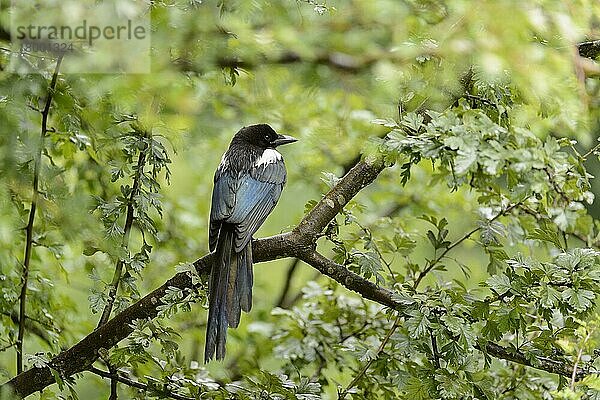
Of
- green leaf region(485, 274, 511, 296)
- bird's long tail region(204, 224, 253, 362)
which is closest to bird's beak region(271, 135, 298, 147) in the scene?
bird's long tail region(204, 224, 253, 362)

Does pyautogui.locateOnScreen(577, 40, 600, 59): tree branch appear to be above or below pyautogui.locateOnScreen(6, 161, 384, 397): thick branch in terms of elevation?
above

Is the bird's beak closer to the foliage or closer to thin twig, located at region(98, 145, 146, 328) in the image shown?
the foliage

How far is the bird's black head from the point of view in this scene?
9.62 feet

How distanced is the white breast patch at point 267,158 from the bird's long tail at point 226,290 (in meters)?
0.40

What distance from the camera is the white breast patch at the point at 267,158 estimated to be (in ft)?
8.87

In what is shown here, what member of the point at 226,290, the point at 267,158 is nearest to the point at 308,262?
the point at 226,290

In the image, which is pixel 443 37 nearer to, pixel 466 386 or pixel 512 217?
pixel 466 386

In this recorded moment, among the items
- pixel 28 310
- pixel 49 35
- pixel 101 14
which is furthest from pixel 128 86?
pixel 28 310

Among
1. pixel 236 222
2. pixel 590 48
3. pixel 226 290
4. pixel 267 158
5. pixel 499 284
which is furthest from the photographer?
pixel 267 158

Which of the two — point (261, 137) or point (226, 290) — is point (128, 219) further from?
point (261, 137)

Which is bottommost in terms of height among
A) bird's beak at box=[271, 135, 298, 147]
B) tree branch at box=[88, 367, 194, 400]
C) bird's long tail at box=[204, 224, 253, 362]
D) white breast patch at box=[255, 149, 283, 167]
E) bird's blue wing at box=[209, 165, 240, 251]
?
tree branch at box=[88, 367, 194, 400]

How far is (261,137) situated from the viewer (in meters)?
2.98

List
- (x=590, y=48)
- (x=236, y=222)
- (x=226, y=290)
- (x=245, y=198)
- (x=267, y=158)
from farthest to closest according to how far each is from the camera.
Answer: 1. (x=267, y=158)
2. (x=245, y=198)
3. (x=236, y=222)
4. (x=226, y=290)
5. (x=590, y=48)

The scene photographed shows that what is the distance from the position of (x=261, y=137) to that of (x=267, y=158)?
0.25m
